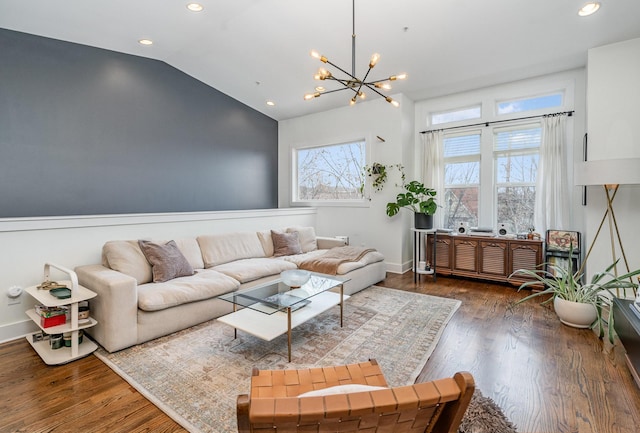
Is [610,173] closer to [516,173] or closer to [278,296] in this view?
[516,173]

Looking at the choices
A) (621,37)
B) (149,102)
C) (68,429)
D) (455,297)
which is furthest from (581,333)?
(149,102)

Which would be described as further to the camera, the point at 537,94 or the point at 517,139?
the point at 517,139

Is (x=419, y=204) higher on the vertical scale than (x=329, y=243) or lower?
higher

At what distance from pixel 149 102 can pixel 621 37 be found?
19.7 feet

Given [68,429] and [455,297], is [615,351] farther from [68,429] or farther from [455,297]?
[68,429]

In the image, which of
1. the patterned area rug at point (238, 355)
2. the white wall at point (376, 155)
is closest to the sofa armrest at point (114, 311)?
the patterned area rug at point (238, 355)

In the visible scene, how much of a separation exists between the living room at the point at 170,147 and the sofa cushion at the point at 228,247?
37 centimetres

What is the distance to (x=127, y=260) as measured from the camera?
3145mm

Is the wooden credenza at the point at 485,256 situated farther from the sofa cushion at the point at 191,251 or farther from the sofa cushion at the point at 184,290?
the sofa cushion at the point at 191,251

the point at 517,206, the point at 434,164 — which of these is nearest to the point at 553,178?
the point at 517,206

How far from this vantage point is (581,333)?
9.59 feet

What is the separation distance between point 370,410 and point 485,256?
4592 mm

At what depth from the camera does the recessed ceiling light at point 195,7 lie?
131 inches

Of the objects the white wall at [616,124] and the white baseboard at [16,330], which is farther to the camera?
the white wall at [616,124]
